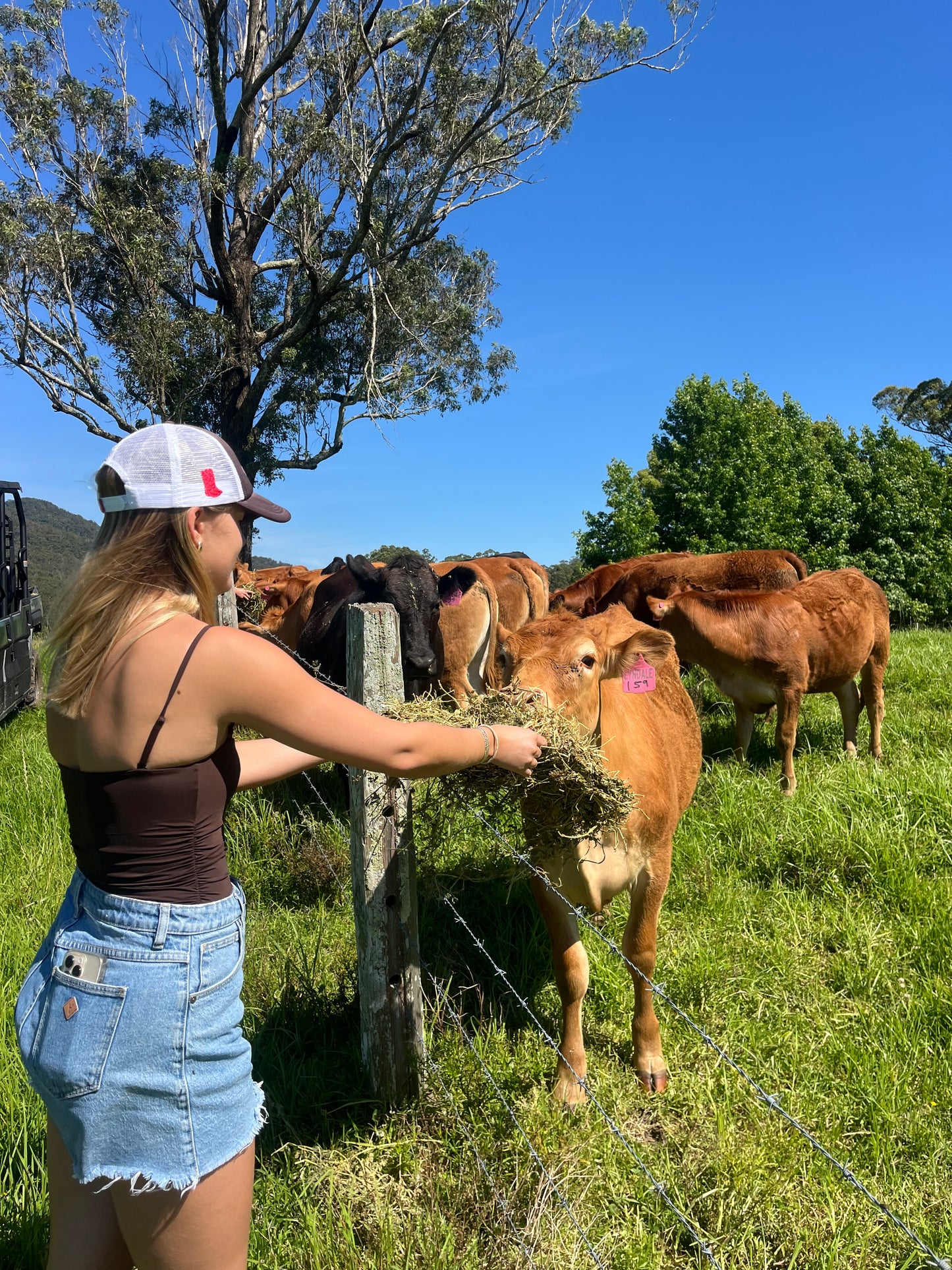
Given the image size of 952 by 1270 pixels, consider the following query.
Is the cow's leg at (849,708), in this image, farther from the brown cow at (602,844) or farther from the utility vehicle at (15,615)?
the utility vehicle at (15,615)

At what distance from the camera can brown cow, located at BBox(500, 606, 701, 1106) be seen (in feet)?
9.97

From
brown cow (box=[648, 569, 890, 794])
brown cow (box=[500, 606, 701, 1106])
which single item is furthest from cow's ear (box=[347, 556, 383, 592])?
brown cow (box=[500, 606, 701, 1106])

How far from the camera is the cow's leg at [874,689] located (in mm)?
7785

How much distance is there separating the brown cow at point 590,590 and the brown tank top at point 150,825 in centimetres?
894

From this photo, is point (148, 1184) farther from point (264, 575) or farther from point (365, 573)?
point (264, 575)

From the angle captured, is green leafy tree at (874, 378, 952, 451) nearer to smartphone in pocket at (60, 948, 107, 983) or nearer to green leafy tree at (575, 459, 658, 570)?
green leafy tree at (575, 459, 658, 570)

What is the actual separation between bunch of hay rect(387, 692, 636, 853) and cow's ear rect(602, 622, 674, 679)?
552 mm

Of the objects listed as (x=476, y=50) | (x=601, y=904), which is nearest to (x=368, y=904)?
(x=601, y=904)

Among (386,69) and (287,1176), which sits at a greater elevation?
(386,69)

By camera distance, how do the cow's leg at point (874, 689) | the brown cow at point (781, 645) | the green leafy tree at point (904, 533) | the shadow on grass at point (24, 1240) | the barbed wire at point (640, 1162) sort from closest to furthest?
1. the barbed wire at point (640, 1162)
2. the shadow on grass at point (24, 1240)
3. the brown cow at point (781, 645)
4. the cow's leg at point (874, 689)
5. the green leafy tree at point (904, 533)

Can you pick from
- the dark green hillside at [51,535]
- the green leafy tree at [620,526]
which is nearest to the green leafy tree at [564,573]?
the green leafy tree at [620,526]

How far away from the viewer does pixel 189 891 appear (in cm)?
154

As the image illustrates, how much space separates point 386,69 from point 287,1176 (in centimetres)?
2384

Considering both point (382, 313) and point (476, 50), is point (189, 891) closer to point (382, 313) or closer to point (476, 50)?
point (476, 50)
